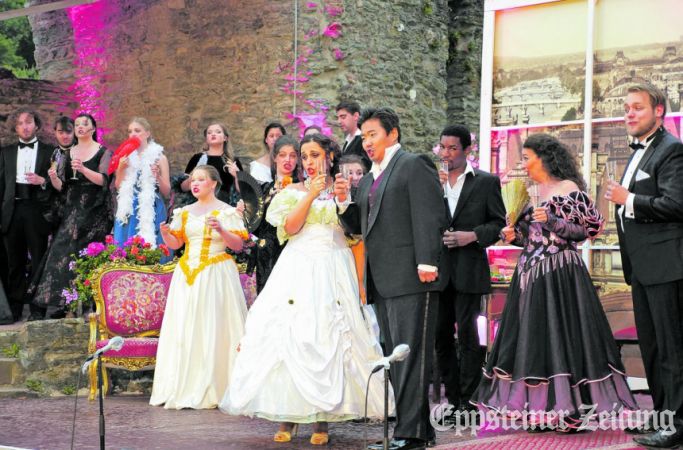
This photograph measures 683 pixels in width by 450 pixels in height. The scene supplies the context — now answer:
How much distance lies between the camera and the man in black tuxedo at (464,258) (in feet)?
21.7

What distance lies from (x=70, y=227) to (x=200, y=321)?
2357 mm

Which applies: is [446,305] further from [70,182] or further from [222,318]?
[70,182]

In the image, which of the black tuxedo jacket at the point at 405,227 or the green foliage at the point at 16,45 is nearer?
the black tuxedo jacket at the point at 405,227

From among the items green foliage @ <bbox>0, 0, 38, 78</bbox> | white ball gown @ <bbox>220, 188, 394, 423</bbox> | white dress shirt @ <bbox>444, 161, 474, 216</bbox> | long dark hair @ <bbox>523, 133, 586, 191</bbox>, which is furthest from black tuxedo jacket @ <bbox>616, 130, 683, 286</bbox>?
green foliage @ <bbox>0, 0, 38, 78</bbox>

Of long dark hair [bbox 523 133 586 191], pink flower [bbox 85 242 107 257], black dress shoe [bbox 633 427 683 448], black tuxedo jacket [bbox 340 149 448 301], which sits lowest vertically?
→ black dress shoe [bbox 633 427 683 448]

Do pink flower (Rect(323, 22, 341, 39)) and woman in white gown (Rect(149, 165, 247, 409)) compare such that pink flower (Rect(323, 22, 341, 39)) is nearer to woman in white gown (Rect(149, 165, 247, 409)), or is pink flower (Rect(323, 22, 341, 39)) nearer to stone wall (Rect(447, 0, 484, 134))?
stone wall (Rect(447, 0, 484, 134))

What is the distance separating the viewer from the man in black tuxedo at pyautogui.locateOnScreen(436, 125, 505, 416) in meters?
6.63

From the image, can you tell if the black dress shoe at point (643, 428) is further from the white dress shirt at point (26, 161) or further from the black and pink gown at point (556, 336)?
the white dress shirt at point (26, 161)

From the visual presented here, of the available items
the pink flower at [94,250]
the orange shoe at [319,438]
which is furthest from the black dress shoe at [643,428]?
the pink flower at [94,250]

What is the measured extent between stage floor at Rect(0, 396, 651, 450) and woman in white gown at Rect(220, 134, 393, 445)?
0.27 m

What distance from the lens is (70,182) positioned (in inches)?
382

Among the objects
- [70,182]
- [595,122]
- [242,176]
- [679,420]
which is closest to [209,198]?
[242,176]

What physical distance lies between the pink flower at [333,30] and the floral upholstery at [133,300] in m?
3.77

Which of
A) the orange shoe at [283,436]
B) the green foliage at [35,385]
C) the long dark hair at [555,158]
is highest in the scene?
the long dark hair at [555,158]
